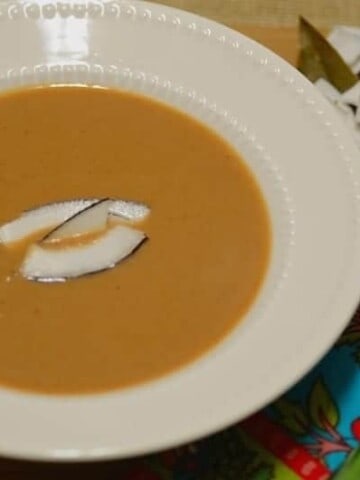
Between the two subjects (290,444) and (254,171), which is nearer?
(290,444)

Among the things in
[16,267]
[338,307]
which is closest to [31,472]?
[16,267]

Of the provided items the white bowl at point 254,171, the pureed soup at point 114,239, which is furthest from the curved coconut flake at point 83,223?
the white bowl at point 254,171

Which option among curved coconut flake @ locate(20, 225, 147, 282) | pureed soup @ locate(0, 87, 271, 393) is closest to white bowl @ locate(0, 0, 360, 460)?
pureed soup @ locate(0, 87, 271, 393)

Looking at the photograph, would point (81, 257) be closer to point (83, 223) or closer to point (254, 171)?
point (83, 223)

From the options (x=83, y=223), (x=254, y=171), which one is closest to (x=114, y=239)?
(x=83, y=223)

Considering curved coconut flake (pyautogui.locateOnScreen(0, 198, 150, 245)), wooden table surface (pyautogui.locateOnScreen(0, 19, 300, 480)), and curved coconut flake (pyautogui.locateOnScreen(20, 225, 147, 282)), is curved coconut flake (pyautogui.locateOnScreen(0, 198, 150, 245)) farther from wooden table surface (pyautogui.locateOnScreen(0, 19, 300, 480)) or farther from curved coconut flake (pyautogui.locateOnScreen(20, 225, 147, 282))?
wooden table surface (pyautogui.locateOnScreen(0, 19, 300, 480))

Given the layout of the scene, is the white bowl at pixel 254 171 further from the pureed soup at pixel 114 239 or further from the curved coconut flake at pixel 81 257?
the curved coconut flake at pixel 81 257

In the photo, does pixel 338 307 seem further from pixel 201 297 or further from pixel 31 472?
pixel 31 472
